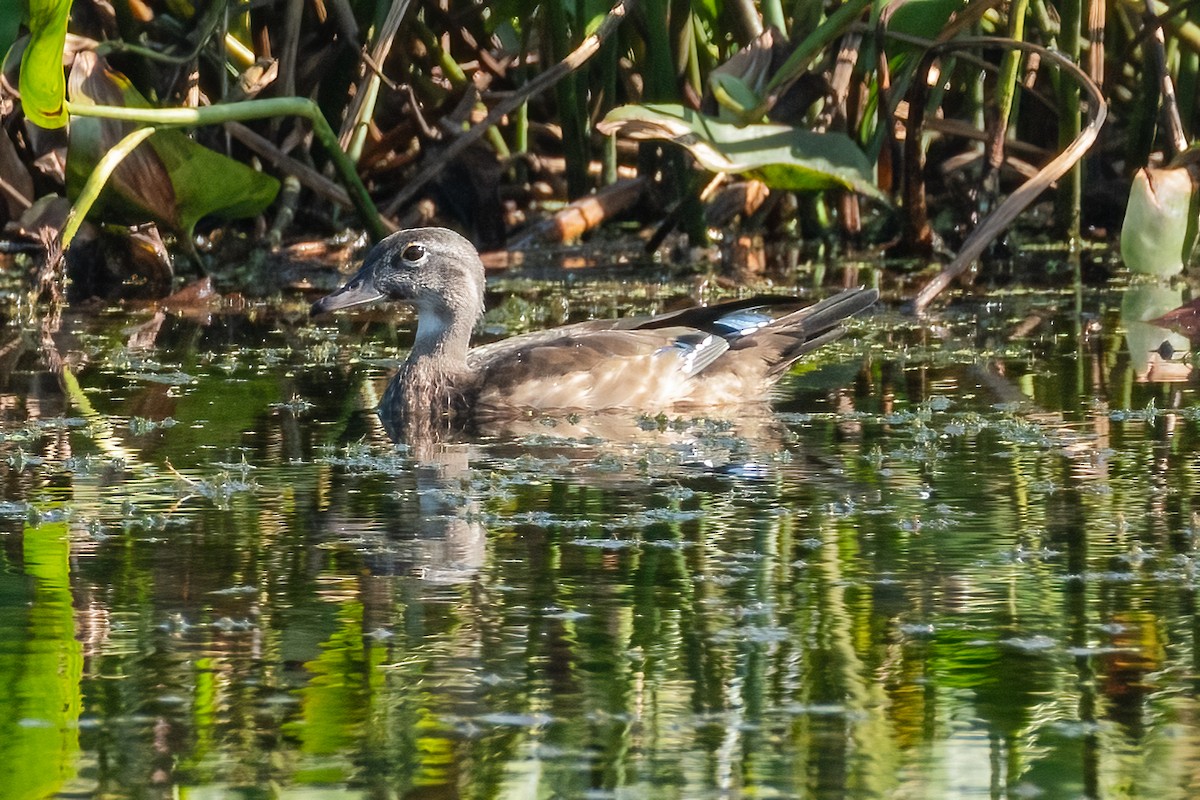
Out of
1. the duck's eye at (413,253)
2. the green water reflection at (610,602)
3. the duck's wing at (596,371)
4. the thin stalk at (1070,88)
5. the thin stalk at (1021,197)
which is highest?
the thin stalk at (1070,88)

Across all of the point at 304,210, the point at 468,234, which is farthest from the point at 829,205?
the point at 304,210

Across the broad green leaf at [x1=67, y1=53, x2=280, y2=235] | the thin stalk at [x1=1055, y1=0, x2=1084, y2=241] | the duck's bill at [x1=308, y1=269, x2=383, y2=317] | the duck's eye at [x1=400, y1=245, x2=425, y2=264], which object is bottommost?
the duck's bill at [x1=308, y1=269, x2=383, y2=317]

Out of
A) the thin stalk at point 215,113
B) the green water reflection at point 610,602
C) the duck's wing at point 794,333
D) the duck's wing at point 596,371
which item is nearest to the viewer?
the green water reflection at point 610,602

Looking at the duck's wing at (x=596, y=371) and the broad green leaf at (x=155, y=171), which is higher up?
the broad green leaf at (x=155, y=171)

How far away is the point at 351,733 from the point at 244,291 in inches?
293

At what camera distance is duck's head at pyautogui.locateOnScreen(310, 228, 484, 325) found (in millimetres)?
7793

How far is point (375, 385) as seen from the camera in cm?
781

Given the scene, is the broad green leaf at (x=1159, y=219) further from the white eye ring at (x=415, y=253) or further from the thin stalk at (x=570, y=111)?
the thin stalk at (x=570, y=111)

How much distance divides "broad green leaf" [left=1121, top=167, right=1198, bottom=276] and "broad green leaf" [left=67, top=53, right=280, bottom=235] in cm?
406

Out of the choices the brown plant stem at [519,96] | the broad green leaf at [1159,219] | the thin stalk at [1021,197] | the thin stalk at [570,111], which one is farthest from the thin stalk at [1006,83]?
the thin stalk at [570,111]

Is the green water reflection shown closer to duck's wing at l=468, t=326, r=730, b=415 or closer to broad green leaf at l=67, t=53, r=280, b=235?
duck's wing at l=468, t=326, r=730, b=415

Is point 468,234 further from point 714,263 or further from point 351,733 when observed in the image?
point 351,733

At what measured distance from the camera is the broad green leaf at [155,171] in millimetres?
9516

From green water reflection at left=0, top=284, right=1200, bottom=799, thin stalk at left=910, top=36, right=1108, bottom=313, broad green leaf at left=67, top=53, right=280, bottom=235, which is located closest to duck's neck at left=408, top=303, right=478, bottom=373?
green water reflection at left=0, top=284, right=1200, bottom=799
